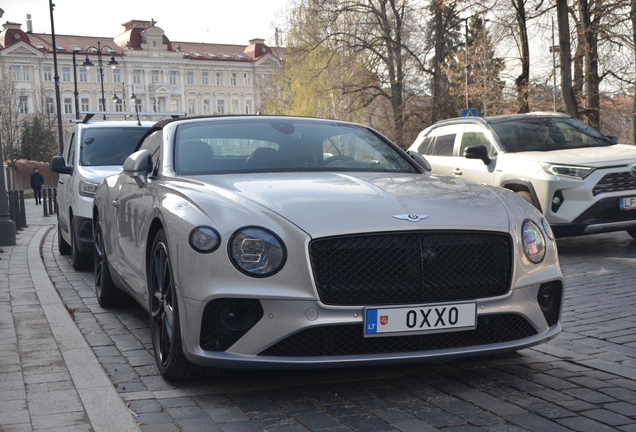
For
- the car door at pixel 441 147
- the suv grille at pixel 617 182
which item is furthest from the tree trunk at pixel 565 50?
the suv grille at pixel 617 182

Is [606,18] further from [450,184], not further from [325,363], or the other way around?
[325,363]

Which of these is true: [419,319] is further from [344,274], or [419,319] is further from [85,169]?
[85,169]

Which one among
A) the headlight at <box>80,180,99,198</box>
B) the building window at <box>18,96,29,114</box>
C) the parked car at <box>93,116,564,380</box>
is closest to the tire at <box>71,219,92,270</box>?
the headlight at <box>80,180,99,198</box>

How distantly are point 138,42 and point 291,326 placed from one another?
102458mm

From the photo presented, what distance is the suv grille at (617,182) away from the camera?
9.26 meters

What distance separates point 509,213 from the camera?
4.24 meters

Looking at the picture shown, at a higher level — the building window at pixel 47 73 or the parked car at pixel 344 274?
the building window at pixel 47 73

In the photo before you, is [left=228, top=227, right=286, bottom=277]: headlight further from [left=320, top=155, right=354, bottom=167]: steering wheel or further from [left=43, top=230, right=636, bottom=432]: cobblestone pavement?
[left=320, top=155, right=354, bottom=167]: steering wheel

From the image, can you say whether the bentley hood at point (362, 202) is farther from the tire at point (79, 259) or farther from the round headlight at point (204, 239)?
the tire at point (79, 259)

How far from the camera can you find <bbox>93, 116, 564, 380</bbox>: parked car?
377 centimetres

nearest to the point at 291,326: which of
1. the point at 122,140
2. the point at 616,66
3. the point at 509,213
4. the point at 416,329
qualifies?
the point at 416,329

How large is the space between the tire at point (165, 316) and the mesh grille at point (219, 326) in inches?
12.0

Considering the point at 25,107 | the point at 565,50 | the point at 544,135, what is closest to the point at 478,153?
the point at 544,135

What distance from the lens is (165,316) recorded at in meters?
4.50
